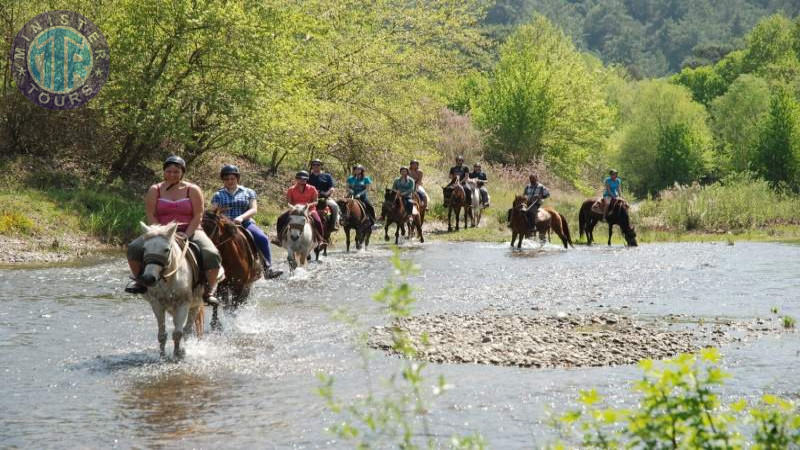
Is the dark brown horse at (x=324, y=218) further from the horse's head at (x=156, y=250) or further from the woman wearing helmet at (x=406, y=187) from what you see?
the horse's head at (x=156, y=250)

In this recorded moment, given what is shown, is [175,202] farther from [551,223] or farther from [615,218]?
[615,218]

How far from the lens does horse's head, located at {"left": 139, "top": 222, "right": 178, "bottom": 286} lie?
35.4ft

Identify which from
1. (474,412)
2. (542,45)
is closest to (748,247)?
(474,412)

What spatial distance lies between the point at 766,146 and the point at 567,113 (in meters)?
12.4

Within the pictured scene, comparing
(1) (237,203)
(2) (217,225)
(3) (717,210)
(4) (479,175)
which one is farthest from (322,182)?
(3) (717,210)

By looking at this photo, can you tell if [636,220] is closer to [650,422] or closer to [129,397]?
[129,397]

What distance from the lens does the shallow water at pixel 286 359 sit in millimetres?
9367

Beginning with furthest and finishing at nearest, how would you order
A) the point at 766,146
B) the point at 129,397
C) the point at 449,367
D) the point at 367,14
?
1. the point at 766,146
2. the point at 367,14
3. the point at 449,367
4. the point at 129,397

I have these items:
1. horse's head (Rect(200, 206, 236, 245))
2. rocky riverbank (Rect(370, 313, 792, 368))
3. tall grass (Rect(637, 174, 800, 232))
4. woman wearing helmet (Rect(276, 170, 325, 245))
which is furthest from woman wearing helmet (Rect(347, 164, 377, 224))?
tall grass (Rect(637, 174, 800, 232))

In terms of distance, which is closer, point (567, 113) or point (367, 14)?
point (367, 14)

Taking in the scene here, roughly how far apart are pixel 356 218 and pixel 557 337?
47.3ft

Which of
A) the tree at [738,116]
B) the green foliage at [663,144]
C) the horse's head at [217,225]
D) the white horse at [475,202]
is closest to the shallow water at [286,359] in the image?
the horse's head at [217,225]

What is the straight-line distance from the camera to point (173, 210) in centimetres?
1207

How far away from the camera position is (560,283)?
2111 cm
